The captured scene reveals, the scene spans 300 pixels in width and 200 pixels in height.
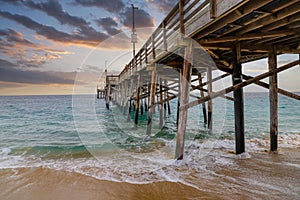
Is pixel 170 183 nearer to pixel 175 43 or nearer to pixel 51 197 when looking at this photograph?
pixel 51 197

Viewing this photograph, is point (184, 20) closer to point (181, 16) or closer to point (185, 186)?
point (181, 16)

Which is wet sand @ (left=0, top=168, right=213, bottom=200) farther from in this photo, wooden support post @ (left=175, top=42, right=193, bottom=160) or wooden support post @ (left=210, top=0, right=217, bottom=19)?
wooden support post @ (left=210, top=0, right=217, bottom=19)

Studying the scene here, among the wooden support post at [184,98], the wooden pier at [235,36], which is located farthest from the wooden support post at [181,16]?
the wooden support post at [184,98]

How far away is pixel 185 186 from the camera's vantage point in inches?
146

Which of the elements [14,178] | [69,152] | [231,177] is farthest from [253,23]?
[69,152]

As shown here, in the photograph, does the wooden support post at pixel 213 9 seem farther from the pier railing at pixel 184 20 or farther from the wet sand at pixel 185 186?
the wet sand at pixel 185 186

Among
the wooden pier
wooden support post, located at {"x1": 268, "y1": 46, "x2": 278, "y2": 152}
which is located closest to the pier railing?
the wooden pier

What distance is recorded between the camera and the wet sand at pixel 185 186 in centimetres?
341

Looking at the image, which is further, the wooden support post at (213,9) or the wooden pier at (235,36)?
the wooden support post at (213,9)

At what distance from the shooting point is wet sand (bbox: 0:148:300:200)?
11.2 feet

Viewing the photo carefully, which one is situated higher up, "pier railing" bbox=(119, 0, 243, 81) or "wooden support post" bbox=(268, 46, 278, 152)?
"pier railing" bbox=(119, 0, 243, 81)

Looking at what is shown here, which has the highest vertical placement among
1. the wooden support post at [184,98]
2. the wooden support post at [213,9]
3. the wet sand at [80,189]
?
the wooden support post at [213,9]

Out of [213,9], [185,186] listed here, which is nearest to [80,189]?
[185,186]

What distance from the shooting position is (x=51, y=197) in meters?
3.61
